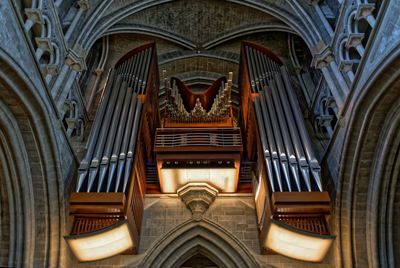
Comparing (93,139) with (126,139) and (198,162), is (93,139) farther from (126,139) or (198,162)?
(198,162)

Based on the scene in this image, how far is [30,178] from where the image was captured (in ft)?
24.6

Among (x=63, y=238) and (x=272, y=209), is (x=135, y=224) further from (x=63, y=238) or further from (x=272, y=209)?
(x=272, y=209)

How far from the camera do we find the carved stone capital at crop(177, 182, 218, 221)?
8.51 meters

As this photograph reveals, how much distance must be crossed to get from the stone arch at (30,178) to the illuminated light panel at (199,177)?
1.98m

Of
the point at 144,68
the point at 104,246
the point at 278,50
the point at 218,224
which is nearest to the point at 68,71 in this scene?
the point at 144,68

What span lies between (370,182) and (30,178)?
5599 millimetres

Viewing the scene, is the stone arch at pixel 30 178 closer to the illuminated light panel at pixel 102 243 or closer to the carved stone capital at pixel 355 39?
the illuminated light panel at pixel 102 243

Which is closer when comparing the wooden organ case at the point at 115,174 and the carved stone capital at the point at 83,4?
the wooden organ case at the point at 115,174

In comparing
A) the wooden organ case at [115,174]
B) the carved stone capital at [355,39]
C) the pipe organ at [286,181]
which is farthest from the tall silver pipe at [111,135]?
the carved stone capital at [355,39]

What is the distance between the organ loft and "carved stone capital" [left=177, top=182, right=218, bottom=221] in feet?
0.08

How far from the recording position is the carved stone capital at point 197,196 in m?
8.51

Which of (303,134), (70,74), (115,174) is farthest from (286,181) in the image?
(70,74)

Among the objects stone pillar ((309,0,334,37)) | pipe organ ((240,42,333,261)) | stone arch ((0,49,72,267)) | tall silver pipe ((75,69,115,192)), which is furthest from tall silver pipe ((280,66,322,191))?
stone arch ((0,49,72,267))

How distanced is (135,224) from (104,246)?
0.71 meters
